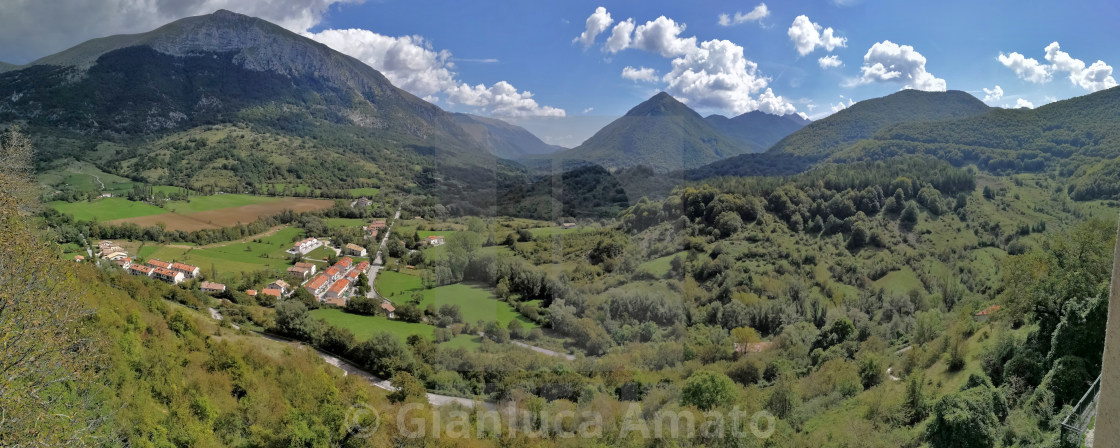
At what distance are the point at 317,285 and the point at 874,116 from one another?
111209mm

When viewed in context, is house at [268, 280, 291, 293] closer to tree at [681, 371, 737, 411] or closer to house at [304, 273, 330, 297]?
house at [304, 273, 330, 297]

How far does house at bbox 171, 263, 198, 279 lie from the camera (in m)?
28.6

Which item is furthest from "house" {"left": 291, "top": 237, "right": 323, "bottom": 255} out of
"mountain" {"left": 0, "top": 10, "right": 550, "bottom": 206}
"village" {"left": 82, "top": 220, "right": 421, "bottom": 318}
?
"mountain" {"left": 0, "top": 10, "right": 550, "bottom": 206}

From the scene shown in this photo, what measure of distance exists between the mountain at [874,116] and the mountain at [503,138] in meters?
66.6

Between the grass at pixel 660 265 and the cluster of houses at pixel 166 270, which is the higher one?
the cluster of houses at pixel 166 270

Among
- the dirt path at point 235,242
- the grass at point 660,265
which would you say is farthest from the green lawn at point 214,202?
the grass at point 660,265

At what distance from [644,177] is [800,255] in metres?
13.4

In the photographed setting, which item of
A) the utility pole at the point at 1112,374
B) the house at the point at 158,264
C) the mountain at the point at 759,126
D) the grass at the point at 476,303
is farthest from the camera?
the mountain at the point at 759,126

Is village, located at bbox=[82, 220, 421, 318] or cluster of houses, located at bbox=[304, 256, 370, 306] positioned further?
cluster of houses, located at bbox=[304, 256, 370, 306]

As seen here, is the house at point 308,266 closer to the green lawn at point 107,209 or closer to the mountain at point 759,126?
the green lawn at point 107,209

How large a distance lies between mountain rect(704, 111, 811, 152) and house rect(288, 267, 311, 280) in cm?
14133

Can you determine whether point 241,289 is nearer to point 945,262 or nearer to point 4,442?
point 4,442

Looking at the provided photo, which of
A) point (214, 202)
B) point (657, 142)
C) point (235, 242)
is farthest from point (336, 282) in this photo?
point (657, 142)

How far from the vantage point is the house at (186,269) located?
28.6m
